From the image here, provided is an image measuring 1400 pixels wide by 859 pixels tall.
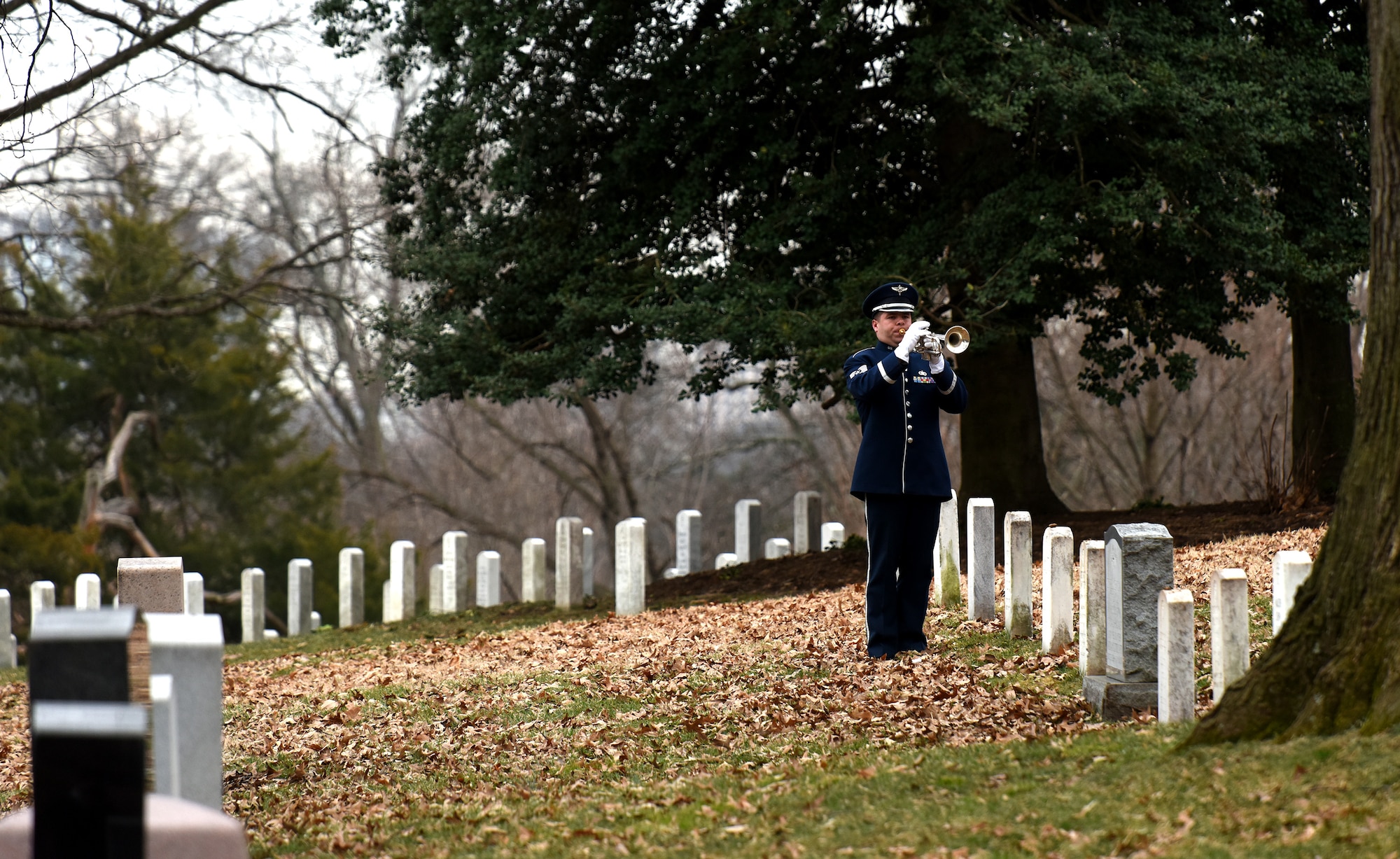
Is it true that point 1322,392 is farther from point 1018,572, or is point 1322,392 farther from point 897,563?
point 897,563

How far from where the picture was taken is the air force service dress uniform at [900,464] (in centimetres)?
738

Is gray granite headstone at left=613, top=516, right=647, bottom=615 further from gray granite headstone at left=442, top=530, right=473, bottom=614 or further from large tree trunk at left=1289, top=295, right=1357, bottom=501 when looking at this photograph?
large tree trunk at left=1289, top=295, right=1357, bottom=501

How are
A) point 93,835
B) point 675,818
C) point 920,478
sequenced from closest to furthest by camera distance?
1. point 93,835
2. point 675,818
3. point 920,478

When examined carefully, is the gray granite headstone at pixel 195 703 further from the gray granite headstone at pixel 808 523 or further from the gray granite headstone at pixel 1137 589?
the gray granite headstone at pixel 808 523

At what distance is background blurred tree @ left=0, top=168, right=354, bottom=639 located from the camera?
2491 centimetres

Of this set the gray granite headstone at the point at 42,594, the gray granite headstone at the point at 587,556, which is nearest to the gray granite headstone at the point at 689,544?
the gray granite headstone at the point at 587,556

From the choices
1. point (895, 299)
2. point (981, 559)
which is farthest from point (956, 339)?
point (981, 559)

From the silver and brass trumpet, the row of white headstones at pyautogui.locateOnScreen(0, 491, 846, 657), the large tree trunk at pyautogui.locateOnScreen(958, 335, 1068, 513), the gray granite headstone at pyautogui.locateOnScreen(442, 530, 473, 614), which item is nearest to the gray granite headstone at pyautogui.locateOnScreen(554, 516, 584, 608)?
the row of white headstones at pyautogui.locateOnScreen(0, 491, 846, 657)

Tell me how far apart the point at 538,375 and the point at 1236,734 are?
32.4 feet

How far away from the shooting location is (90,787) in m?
3.18

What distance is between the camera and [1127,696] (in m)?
5.79

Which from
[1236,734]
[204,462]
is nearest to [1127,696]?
[1236,734]

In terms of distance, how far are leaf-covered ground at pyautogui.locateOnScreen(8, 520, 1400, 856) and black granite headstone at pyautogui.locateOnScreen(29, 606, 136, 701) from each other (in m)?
1.83

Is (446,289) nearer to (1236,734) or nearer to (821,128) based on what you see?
(821,128)
